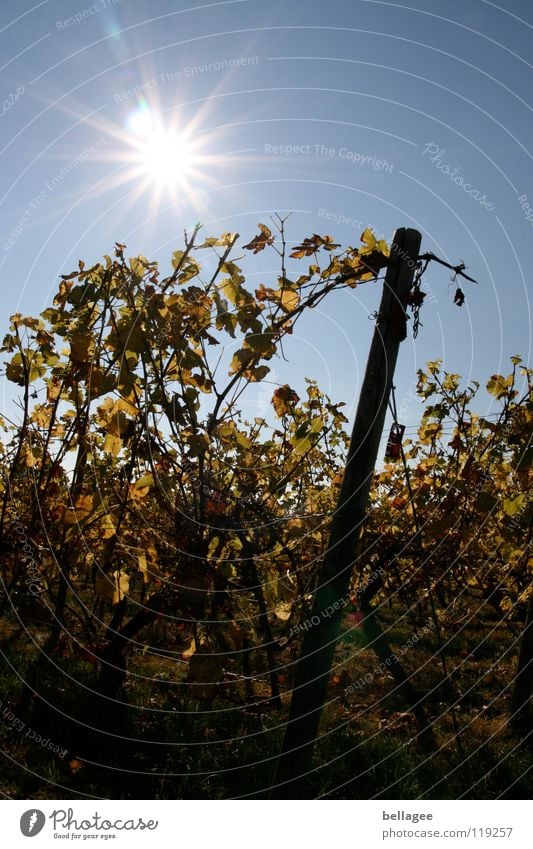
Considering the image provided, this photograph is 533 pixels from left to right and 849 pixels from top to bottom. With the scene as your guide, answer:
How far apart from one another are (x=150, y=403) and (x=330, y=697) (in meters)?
5.04

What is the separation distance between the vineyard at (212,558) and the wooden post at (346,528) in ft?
0.29

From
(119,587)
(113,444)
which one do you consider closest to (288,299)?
(113,444)

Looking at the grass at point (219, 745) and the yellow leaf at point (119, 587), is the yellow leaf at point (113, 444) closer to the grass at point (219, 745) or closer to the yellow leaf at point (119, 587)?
the yellow leaf at point (119, 587)

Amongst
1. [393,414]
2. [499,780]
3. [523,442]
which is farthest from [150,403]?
[499,780]

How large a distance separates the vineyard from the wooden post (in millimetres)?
89

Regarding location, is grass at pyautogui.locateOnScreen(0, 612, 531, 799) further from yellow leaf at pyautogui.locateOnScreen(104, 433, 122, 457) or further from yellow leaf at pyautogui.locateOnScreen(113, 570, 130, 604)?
yellow leaf at pyautogui.locateOnScreen(104, 433, 122, 457)

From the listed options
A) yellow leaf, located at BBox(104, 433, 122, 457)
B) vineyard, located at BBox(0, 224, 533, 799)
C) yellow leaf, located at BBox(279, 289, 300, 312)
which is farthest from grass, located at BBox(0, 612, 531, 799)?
yellow leaf, located at BBox(279, 289, 300, 312)

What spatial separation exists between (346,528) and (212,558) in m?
0.80

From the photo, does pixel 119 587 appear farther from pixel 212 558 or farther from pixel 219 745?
pixel 219 745

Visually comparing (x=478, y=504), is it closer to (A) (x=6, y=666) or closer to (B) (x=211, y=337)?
(B) (x=211, y=337)

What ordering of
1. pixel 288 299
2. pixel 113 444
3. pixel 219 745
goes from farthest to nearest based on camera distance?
pixel 219 745 < pixel 288 299 < pixel 113 444

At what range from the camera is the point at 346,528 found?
305 cm

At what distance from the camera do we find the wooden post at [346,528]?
9.97 ft

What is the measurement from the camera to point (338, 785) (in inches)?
181
